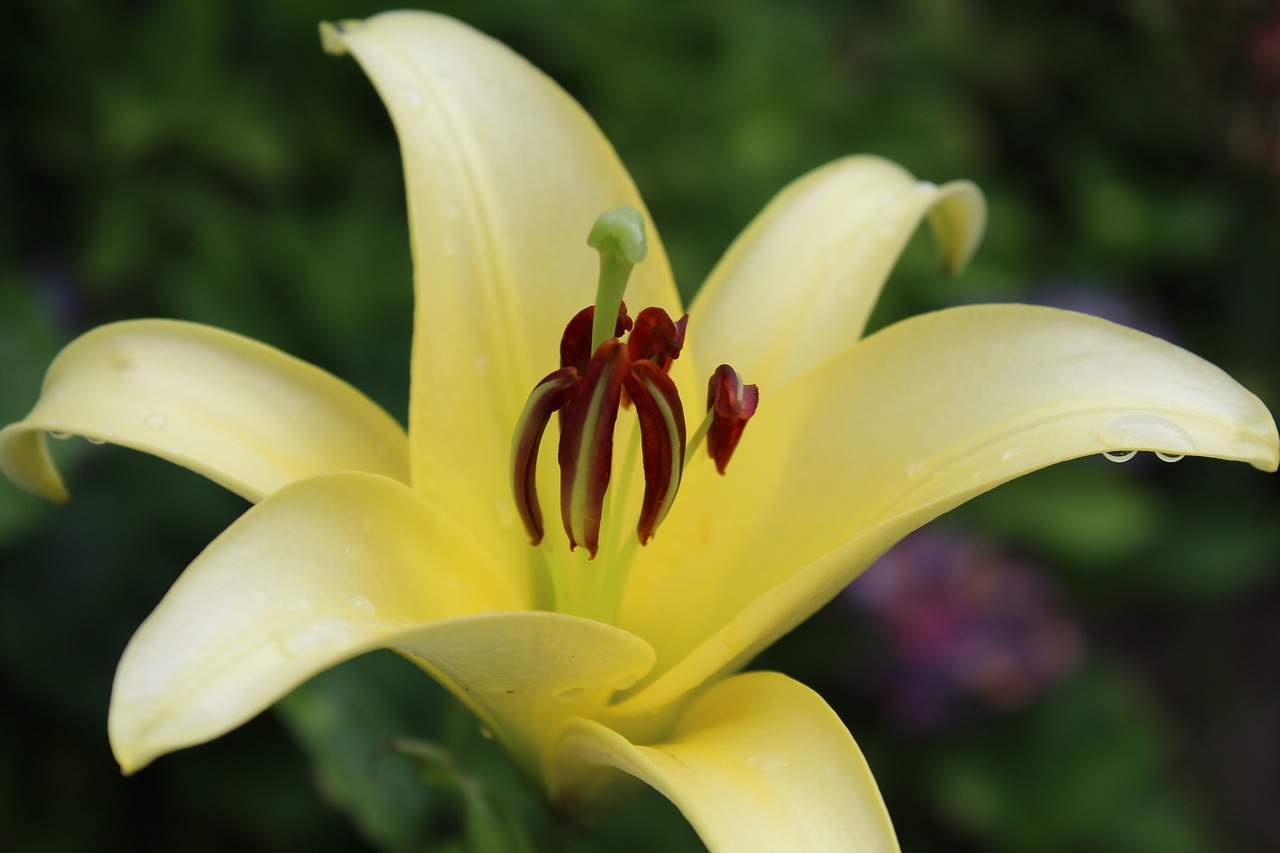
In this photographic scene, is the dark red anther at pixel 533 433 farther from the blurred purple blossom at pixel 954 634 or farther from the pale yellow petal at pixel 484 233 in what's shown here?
the blurred purple blossom at pixel 954 634

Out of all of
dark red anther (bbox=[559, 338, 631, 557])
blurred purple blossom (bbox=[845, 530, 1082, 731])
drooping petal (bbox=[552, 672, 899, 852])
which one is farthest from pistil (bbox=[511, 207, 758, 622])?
blurred purple blossom (bbox=[845, 530, 1082, 731])

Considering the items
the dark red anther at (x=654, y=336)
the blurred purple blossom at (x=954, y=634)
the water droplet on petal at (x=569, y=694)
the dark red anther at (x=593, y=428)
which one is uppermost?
the dark red anther at (x=654, y=336)

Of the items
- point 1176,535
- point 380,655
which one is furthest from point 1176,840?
point 380,655

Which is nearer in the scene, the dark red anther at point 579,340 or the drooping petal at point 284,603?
the drooping petal at point 284,603

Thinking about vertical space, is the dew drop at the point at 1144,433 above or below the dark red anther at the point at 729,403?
above

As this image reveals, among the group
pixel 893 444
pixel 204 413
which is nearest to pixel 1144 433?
pixel 893 444

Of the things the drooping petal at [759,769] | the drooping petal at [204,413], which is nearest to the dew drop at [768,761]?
the drooping petal at [759,769]

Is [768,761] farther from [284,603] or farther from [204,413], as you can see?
[204,413]

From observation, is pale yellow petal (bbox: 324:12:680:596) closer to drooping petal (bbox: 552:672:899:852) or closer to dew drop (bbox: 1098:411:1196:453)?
drooping petal (bbox: 552:672:899:852)
